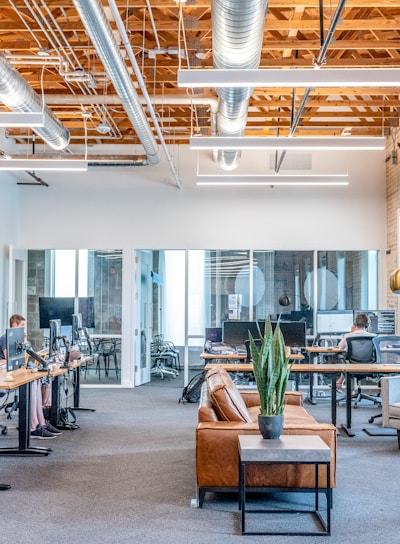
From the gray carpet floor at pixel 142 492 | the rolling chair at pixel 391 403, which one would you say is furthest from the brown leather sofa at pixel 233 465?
the rolling chair at pixel 391 403

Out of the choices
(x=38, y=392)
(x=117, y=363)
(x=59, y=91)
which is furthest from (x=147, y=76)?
(x=117, y=363)

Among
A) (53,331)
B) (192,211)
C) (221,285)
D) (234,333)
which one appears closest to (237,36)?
(53,331)

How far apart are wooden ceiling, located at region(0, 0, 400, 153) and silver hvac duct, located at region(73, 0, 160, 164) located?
1.70 ft

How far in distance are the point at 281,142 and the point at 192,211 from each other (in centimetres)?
379

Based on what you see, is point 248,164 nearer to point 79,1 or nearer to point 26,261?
point 26,261

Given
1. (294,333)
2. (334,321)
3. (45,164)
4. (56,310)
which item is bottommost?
(294,333)

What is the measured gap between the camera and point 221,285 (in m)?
10.6

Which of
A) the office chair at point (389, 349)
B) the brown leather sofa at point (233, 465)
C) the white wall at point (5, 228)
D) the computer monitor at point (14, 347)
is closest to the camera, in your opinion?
the brown leather sofa at point (233, 465)

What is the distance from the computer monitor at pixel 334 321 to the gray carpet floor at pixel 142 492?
2.43 metres

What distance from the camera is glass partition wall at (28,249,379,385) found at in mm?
10438

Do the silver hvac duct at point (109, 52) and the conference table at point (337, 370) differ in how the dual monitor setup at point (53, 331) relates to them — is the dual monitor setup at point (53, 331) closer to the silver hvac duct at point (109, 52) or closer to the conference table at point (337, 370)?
the conference table at point (337, 370)

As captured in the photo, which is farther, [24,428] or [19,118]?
[19,118]

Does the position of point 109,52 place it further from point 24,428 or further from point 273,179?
point 273,179

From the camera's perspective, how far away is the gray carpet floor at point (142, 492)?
3.66 m
